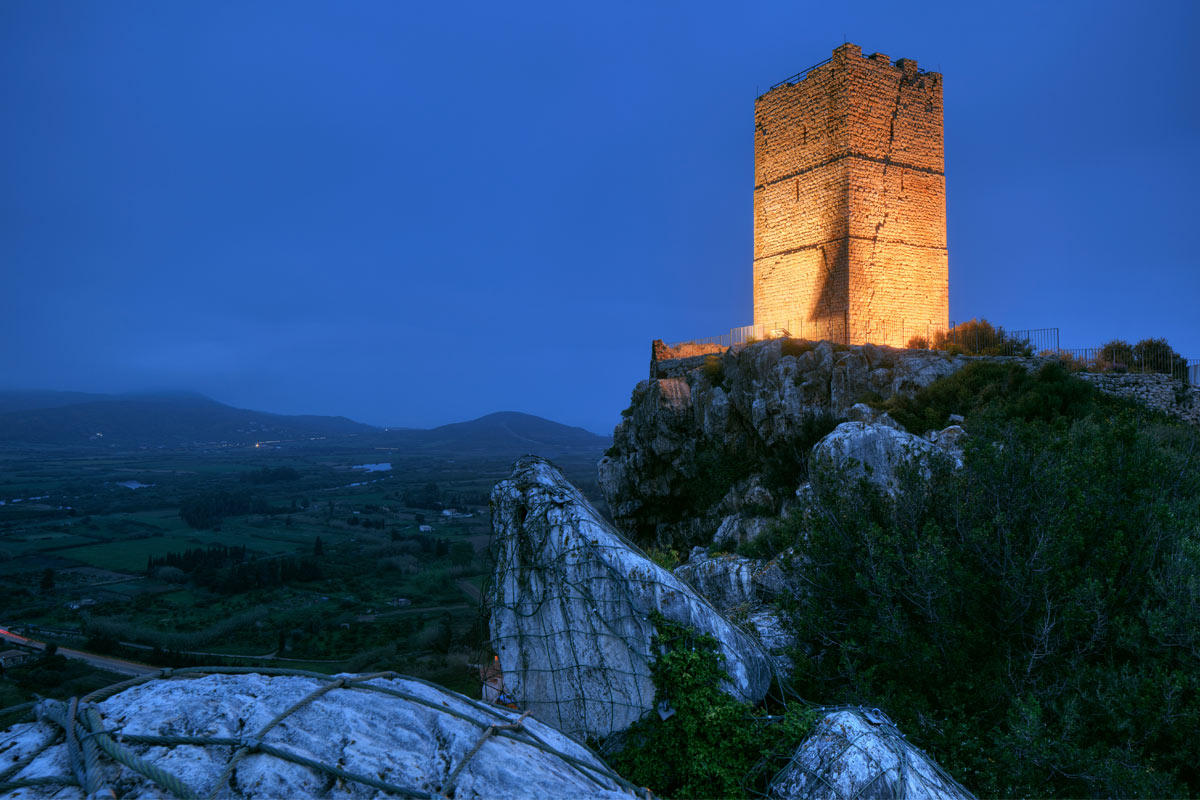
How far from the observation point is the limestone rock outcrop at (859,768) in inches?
168

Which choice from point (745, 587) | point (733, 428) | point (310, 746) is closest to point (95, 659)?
point (733, 428)

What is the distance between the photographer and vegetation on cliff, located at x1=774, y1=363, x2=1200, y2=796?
16.6 ft

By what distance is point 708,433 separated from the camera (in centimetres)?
2333

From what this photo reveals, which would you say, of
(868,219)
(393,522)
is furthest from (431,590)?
(868,219)

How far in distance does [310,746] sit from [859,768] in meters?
3.78

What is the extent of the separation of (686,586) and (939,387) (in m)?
15.5

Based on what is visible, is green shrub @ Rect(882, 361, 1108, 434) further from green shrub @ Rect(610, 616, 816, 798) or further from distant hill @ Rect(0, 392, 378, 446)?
distant hill @ Rect(0, 392, 378, 446)

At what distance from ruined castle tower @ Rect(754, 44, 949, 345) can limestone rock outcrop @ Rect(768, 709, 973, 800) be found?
2068 cm

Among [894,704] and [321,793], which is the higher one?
[321,793]

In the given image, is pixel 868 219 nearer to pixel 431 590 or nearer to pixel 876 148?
pixel 876 148

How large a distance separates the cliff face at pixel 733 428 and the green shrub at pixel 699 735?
42.6 feet

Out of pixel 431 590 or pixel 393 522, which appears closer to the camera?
pixel 431 590

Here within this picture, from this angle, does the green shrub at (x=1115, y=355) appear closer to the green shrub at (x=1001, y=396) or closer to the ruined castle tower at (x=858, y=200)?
the green shrub at (x=1001, y=396)

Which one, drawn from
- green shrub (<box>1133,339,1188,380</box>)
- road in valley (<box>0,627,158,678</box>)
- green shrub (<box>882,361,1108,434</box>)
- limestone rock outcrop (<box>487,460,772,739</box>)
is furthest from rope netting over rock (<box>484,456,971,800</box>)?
road in valley (<box>0,627,158,678</box>)
